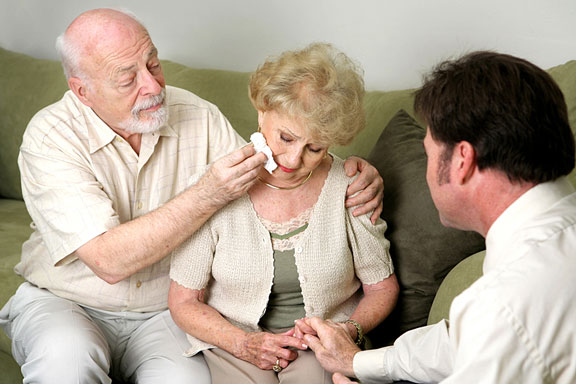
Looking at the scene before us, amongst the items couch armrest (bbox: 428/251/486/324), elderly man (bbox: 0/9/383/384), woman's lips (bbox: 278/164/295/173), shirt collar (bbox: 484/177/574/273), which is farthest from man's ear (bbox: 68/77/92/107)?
shirt collar (bbox: 484/177/574/273)

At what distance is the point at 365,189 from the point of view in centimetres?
196

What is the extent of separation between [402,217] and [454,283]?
0.30m

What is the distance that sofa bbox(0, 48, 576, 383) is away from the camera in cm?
194

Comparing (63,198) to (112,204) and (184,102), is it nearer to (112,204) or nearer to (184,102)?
(112,204)

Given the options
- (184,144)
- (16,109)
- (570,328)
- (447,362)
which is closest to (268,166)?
(184,144)

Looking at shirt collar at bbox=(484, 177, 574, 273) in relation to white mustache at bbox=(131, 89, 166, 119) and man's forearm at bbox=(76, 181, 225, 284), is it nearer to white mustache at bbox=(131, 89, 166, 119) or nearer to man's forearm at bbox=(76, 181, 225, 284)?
man's forearm at bbox=(76, 181, 225, 284)

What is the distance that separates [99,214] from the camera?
1.91 m

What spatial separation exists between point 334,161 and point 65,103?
0.85 meters

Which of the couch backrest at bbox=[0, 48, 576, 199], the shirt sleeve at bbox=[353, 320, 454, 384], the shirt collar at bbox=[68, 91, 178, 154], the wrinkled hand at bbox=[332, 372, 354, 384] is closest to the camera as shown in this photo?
the shirt sleeve at bbox=[353, 320, 454, 384]

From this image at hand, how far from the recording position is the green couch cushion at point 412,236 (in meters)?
1.94

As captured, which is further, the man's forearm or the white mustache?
the white mustache

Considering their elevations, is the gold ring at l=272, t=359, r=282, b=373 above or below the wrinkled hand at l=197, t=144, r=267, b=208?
below

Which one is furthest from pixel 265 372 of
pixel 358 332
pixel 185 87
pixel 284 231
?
pixel 185 87

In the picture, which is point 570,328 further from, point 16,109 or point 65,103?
point 16,109
